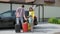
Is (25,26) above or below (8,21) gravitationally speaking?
below

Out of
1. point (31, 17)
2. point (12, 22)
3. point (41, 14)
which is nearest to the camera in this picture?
point (31, 17)

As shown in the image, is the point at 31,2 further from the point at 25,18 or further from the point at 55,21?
the point at 55,21

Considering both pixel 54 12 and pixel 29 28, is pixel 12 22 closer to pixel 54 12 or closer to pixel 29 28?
pixel 29 28

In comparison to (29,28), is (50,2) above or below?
above

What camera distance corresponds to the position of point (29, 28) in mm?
10188

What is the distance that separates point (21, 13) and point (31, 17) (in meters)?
0.76

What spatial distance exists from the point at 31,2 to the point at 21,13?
8597mm

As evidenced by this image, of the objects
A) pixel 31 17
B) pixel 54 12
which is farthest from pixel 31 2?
pixel 54 12

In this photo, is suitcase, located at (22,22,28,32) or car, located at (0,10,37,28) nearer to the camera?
suitcase, located at (22,22,28,32)

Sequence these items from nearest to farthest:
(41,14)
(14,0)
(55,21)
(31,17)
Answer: (14,0) → (31,17) → (55,21) → (41,14)

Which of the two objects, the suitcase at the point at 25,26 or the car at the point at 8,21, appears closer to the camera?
the suitcase at the point at 25,26

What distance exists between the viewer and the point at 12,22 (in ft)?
37.7

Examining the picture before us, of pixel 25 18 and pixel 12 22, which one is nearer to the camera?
pixel 25 18

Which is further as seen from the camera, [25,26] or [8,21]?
[8,21]
